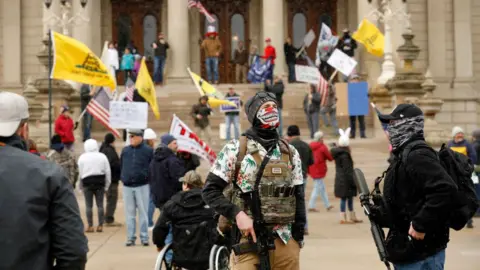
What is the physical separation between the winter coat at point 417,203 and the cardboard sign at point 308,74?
21.3 metres

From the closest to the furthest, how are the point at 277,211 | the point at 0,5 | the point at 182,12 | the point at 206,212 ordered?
the point at 277,211 → the point at 206,212 → the point at 182,12 → the point at 0,5

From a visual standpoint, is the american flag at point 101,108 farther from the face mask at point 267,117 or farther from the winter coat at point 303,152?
the face mask at point 267,117

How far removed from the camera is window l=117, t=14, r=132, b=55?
39656 mm

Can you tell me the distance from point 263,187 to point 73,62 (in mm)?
12560

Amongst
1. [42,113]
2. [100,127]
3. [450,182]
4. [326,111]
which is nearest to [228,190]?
[450,182]

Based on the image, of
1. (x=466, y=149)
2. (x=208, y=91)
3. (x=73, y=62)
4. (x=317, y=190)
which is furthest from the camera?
(x=208, y=91)

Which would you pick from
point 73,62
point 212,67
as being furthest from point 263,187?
point 212,67

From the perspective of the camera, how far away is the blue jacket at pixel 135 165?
14.1m

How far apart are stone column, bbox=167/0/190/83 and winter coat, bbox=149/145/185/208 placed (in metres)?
21.3

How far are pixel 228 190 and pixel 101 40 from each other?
→ 33254 mm

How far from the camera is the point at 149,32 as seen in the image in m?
40.2

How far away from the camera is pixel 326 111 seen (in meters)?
28.4

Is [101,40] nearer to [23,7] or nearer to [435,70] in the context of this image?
[23,7]

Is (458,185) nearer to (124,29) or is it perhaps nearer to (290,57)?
(290,57)
